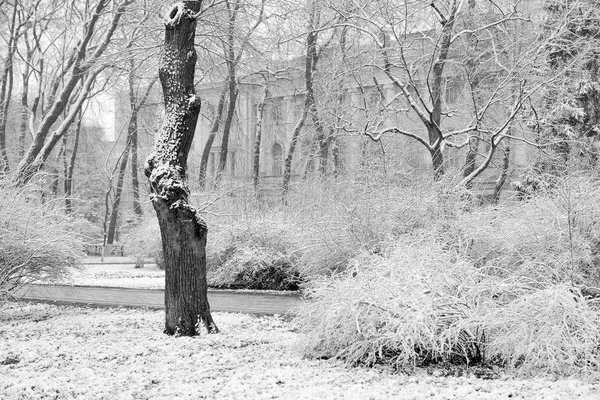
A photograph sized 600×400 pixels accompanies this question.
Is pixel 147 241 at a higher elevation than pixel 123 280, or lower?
higher

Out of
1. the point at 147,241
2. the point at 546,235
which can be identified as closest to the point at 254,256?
the point at 546,235

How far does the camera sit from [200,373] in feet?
21.6

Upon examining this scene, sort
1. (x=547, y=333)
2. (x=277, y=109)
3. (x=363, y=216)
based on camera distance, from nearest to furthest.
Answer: (x=547, y=333) → (x=363, y=216) → (x=277, y=109)

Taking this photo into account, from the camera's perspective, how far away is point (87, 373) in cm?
669

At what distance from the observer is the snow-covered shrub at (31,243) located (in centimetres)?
1102

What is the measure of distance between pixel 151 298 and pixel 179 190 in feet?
18.4

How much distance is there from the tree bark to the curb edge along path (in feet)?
8.57

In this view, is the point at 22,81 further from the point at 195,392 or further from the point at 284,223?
the point at 195,392

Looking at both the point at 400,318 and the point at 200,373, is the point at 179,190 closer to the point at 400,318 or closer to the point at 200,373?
the point at 200,373

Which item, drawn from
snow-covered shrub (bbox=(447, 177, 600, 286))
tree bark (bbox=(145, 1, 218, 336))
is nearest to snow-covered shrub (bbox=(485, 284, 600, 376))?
snow-covered shrub (bbox=(447, 177, 600, 286))

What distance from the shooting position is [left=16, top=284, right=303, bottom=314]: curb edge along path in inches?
472

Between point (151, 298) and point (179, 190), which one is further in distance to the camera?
point (151, 298)

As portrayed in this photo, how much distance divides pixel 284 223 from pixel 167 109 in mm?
8461

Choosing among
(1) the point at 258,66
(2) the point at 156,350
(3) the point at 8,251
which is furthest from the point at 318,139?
(2) the point at 156,350
